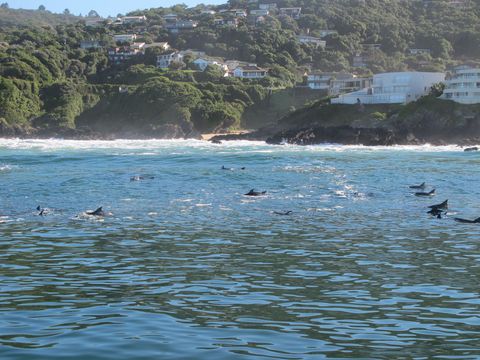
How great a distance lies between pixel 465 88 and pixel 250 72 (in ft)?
183

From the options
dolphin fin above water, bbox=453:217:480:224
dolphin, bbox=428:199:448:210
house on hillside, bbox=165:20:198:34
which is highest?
house on hillside, bbox=165:20:198:34

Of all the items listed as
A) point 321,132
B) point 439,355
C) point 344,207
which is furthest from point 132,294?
point 321,132

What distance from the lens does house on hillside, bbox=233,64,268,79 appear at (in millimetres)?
135300

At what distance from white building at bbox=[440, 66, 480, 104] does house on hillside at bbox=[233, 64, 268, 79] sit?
50.5 meters

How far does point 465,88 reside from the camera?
88688 millimetres

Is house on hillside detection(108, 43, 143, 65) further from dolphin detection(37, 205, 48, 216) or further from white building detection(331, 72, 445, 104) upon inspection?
dolphin detection(37, 205, 48, 216)

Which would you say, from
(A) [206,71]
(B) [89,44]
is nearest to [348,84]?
(A) [206,71]

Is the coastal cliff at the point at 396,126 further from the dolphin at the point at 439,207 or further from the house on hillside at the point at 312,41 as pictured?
the house on hillside at the point at 312,41

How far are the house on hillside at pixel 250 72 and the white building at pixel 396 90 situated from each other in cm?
3807

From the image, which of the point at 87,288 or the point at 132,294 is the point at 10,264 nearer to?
the point at 87,288

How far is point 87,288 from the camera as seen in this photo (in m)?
14.2

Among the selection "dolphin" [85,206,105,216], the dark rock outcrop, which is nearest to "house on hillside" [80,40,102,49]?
the dark rock outcrop

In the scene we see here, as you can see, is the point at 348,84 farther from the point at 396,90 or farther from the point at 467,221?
the point at 467,221

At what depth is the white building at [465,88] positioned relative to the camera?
87.8 m
